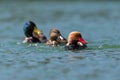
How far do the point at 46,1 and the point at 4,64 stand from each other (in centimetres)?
5765

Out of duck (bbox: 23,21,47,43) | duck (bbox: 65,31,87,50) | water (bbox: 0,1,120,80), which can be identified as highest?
duck (bbox: 23,21,47,43)

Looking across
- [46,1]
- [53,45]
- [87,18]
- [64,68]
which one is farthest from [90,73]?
[46,1]

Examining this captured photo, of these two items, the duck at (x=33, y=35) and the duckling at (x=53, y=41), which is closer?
the duckling at (x=53, y=41)

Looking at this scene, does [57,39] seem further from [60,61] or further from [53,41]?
[60,61]

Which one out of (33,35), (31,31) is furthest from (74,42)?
(31,31)

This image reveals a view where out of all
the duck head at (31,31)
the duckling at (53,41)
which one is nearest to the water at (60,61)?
the duckling at (53,41)

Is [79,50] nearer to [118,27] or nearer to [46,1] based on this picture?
[118,27]

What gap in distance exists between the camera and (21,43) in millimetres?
27844

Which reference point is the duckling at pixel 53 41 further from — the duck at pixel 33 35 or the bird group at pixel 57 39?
the duck at pixel 33 35

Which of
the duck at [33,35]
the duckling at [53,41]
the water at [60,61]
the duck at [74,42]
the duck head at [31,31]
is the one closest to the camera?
the water at [60,61]

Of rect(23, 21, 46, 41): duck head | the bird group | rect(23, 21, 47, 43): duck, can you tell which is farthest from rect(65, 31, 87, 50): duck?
rect(23, 21, 46, 41): duck head

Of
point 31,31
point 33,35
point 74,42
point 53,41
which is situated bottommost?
point 74,42

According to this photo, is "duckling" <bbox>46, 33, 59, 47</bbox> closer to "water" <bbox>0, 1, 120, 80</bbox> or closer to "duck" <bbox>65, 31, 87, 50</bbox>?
"water" <bbox>0, 1, 120, 80</bbox>

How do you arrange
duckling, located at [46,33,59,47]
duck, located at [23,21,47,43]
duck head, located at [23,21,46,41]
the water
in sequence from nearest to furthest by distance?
the water
duckling, located at [46,33,59,47]
duck, located at [23,21,47,43]
duck head, located at [23,21,46,41]
